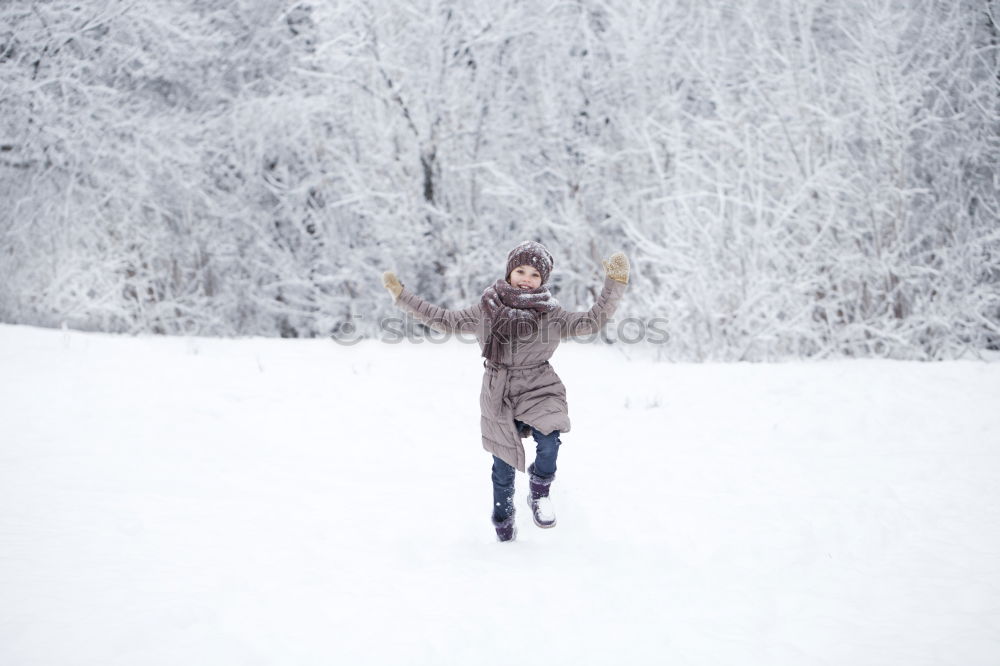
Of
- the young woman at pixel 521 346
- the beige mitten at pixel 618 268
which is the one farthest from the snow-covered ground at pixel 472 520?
the beige mitten at pixel 618 268

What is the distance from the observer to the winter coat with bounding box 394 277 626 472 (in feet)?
10.7

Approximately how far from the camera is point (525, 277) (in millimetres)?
3277

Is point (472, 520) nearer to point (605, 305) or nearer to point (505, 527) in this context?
point (505, 527)

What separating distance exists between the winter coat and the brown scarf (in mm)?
38

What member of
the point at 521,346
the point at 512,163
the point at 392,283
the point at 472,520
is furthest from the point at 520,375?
the point at 512,163

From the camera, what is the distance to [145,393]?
5387 millimetres

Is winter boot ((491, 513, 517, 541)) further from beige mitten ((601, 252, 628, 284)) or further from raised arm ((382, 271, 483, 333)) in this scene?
beige mitten ((601, 252, 628, 284))

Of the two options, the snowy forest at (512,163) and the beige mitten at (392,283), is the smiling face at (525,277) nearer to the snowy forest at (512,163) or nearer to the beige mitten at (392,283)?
the beige mitten at (392,283)

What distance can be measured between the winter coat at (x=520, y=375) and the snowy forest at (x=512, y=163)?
16.6ft

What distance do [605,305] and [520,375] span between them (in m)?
0.54

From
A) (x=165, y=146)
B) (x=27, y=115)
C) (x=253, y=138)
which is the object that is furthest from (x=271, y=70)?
(x=27, y=115)

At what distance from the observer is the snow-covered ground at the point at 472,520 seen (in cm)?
241

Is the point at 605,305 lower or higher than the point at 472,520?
higher

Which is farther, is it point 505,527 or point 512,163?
point 512,163
